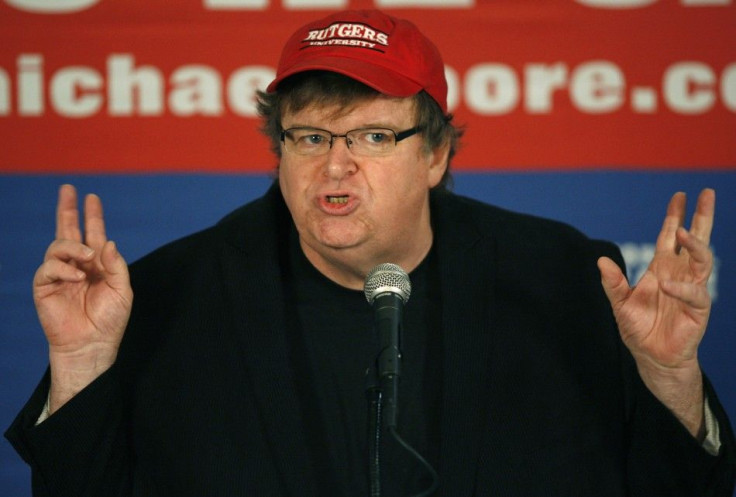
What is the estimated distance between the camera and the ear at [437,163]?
229 cm

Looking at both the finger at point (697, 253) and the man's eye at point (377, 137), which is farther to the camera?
the man's eye at point (377, 137)

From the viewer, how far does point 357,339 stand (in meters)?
2.16

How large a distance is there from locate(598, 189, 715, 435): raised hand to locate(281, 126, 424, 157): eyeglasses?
0.51 m

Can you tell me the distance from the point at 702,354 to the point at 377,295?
5.39 ft

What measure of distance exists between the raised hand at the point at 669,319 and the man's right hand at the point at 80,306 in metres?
0.90

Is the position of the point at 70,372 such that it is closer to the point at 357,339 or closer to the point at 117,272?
the point at 117,272

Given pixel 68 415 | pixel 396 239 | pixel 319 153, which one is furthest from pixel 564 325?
pixel 68 415

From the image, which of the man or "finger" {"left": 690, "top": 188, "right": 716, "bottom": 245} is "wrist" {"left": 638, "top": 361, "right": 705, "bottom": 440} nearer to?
the man

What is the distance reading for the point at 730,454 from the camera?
191cm

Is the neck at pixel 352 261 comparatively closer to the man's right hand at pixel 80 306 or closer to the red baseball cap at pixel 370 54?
the red baseball cap at pixel 370 54

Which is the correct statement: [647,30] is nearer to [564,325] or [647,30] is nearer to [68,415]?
[564,325]

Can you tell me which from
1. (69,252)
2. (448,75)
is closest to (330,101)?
(69,252)

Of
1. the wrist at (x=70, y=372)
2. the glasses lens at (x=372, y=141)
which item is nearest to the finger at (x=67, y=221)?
the wrist at (x=70, y=372)

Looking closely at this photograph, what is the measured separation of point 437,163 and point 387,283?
2.56 ft
